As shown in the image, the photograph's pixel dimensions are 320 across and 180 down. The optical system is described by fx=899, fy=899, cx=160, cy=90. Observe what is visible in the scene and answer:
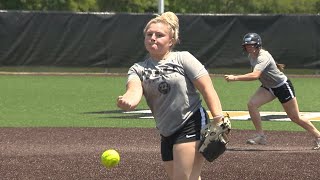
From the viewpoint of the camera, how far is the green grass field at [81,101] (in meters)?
16.7

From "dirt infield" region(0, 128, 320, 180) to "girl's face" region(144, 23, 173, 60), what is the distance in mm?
3241

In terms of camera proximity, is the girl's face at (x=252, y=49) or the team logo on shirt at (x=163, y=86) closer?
the team logo on shirt at (x=163, y=86)

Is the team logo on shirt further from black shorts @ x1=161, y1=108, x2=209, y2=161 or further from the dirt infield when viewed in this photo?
the dirt infield

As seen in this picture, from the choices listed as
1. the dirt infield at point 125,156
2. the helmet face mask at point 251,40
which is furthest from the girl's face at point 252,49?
the dirt infield at point 125,156

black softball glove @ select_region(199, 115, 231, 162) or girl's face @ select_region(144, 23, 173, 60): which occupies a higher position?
girl's face @ select_region(144, 23, 173, 60)

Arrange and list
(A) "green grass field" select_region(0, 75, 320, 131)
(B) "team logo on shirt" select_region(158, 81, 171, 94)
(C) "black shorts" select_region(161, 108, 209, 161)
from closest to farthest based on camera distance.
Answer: (B) "team logo on shirt" select_region(158, 81, 171, 94)
(C) "black shorts" select_region(161, 108, 209, 161)
(A) "green grass field" select_region(0, 75, 320, 131)

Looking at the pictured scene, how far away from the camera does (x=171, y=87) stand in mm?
7137

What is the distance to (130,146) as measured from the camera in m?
13.1

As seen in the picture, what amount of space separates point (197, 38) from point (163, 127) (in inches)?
928

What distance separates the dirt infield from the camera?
1038 cm

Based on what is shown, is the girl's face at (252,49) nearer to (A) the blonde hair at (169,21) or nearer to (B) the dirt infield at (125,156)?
(B) the dirt infield at (125,156)

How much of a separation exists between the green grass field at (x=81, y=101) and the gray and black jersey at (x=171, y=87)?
8645 millimetres

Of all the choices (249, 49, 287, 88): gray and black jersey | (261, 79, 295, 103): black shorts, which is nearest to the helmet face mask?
(249, 49, 287, 88): gray and black jersey

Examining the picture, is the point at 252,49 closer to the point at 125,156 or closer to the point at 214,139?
the point at 125,156
